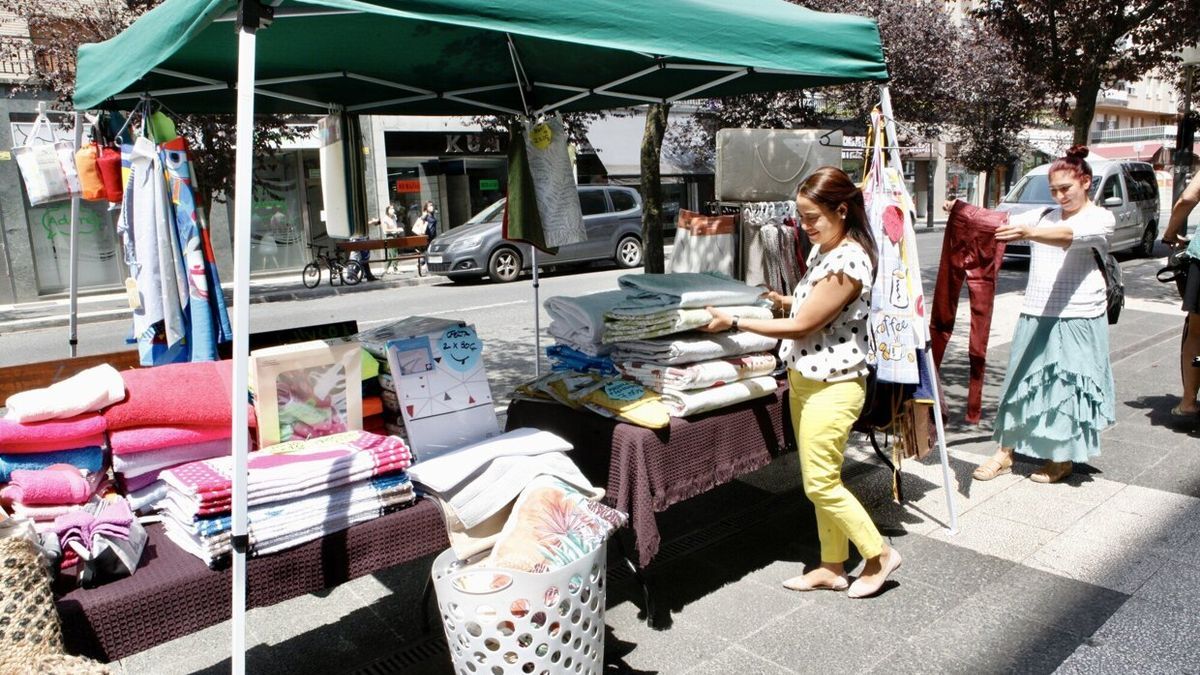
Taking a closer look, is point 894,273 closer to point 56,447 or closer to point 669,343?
point 669,343

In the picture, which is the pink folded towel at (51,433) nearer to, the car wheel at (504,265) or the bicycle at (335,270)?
the car wheel at (504,265)

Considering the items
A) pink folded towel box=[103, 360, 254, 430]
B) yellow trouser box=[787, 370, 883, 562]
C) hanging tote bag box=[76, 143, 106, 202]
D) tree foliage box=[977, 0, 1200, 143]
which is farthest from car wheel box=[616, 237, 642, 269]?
pink folded towel box=[103, 360, 254, 430]

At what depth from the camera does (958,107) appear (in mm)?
24719

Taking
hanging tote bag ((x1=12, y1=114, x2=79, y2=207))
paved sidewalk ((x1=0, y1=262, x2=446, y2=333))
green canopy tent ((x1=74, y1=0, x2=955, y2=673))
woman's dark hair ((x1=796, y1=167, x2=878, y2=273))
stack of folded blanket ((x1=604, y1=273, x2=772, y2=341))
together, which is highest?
green canopy tent ((x1=74, y1=0, x2=955, y2=673))

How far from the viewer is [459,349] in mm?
3268

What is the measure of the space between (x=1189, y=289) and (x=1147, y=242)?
1373 centimetres

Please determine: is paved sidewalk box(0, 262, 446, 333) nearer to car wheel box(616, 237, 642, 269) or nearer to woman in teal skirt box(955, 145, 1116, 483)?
car wheel box(616, 237, 642, 269)

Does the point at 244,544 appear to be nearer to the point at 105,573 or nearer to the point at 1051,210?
the point at 105,573

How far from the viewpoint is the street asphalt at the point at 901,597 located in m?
3.03

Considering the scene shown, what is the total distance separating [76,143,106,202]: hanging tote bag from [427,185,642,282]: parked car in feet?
37.3

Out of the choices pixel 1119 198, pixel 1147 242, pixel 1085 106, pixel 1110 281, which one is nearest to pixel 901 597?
pixel 1110 281

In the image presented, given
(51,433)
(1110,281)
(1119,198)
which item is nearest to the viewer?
(51,433)

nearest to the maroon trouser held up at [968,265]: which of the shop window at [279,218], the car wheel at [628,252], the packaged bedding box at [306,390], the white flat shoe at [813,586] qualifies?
the white flat shoe at [813,586]

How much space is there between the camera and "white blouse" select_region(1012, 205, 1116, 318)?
4203 mm
